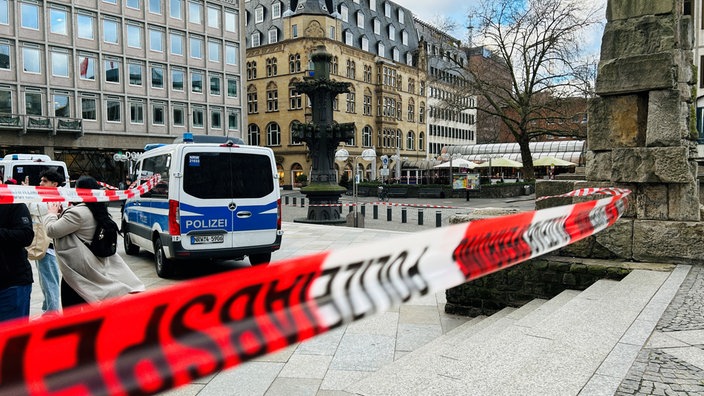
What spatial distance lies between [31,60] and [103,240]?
37069 mm

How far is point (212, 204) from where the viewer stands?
26.7ft

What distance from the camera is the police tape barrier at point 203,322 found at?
4.29 feet

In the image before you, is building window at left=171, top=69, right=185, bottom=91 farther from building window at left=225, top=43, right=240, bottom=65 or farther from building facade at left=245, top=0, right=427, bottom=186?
building facade at left=245, top=0, right=427, bottom=186

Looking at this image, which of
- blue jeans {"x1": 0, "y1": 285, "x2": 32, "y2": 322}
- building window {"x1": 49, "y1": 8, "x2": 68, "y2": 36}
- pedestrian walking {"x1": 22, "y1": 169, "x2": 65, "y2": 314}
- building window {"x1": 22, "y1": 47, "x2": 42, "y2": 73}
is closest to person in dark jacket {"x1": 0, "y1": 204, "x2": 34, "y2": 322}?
blue jeans {"x1": 0, "y1": 285, "x2": 32, "y2": 322}

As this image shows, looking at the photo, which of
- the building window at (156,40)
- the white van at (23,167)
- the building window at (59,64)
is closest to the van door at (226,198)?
the white van at (23,167)

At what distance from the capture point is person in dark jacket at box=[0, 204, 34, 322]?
12.8 ft

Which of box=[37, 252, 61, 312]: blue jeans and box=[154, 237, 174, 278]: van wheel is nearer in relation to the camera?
box=[37, 252, 61, 312]: blue jeans

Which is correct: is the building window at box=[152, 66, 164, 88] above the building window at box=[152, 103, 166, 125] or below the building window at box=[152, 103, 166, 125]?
above

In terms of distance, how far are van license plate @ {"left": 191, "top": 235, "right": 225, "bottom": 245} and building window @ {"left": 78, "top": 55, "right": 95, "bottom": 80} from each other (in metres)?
35.3

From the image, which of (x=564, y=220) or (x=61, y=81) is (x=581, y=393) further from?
(x=61, y=81)

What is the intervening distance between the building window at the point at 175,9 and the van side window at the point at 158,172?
3706 cm

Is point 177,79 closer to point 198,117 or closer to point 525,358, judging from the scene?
point 198,117

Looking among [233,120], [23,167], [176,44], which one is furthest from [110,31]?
[23,167]

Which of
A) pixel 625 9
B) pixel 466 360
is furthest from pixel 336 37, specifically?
pixel 466 360
